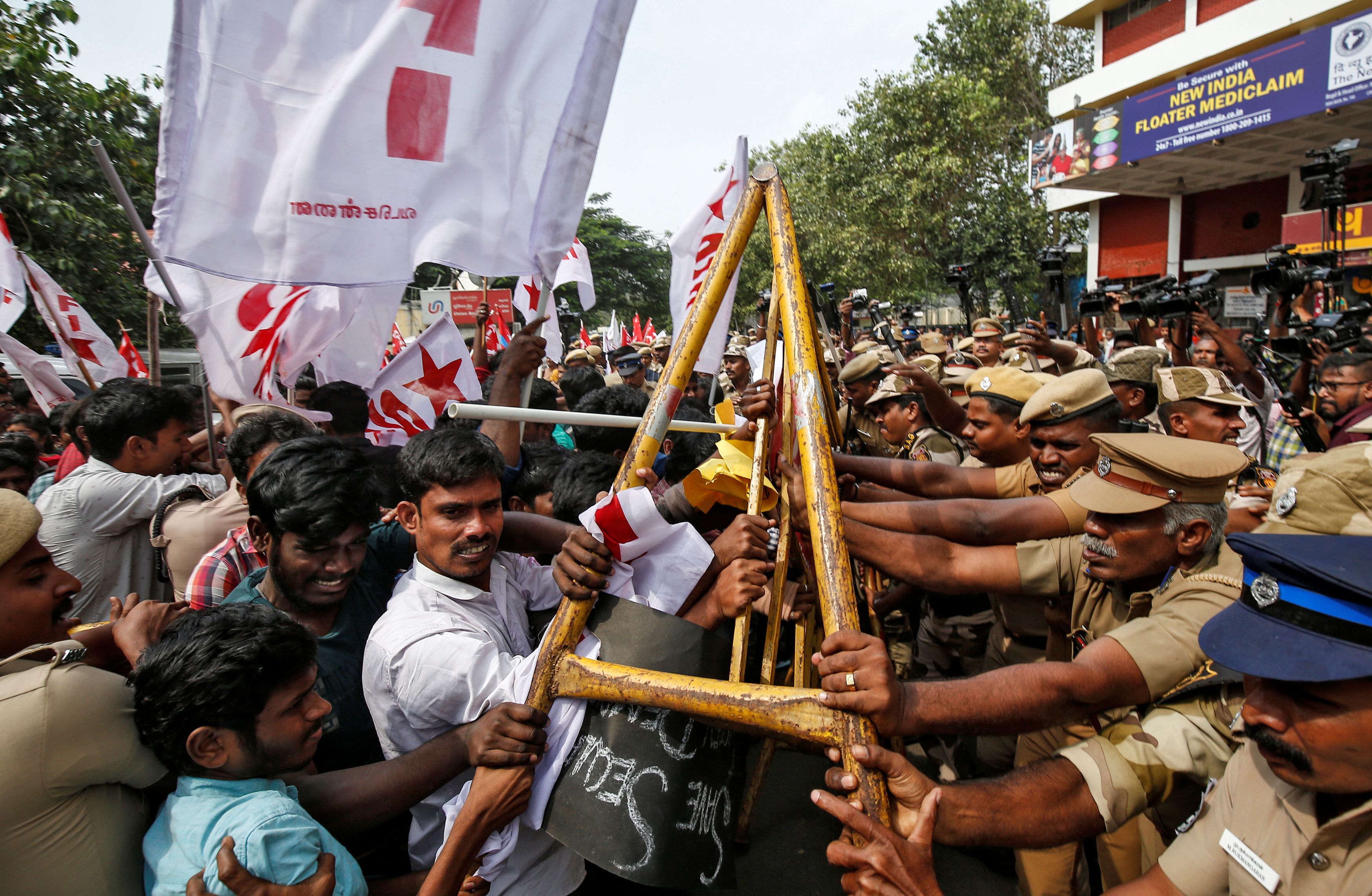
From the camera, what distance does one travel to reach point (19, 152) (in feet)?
26.7

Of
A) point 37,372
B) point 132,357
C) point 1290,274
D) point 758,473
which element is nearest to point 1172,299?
point 1290,274

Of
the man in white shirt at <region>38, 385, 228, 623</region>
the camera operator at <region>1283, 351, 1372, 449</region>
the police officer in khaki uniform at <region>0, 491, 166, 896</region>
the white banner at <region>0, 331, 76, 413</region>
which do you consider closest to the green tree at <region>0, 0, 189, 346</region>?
the white banner at <region>0, 331, 76, 413</region>

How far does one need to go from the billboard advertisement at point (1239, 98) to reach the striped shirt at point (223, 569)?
18055 mm

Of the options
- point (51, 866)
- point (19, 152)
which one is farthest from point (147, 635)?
point (19, 152)

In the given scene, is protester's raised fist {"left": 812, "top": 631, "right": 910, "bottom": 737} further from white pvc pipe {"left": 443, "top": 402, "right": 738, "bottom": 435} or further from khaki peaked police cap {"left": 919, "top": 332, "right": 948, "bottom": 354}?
khaki peaked police cap {"left": 919, "top": 332, "right": 948, "bottom": 354}

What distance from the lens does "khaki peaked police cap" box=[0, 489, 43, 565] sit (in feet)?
4.89

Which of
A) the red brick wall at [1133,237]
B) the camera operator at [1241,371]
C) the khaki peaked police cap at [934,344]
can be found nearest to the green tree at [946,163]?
the red brick wall at [1133,237]

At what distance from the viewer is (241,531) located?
243cm

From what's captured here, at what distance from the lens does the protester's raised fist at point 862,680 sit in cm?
130

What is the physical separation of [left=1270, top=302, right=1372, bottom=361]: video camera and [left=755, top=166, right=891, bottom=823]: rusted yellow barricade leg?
5.64 metres

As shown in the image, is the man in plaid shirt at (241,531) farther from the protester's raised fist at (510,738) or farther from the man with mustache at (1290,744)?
the man with mustache at (1290,744)

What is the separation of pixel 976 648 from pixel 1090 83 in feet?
71.8

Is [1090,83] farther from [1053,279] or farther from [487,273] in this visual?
[487,273]

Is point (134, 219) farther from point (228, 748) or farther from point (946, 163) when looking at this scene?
point (946, 163)
